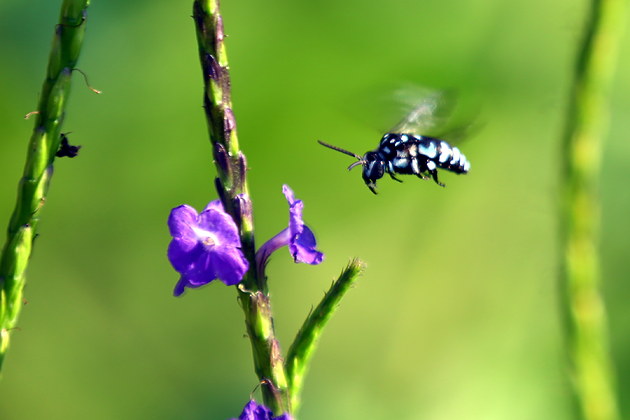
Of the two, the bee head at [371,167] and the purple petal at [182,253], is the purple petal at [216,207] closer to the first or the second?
the purple petal at [182,253]

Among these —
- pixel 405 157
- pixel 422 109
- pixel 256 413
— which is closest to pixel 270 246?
pixel 256 413

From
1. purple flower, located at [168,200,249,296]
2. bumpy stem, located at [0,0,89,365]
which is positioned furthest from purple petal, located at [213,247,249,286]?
bumpy stem, located at [0,0,89,365]

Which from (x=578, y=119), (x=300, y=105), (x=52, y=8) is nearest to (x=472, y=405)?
(x=300, y=105)

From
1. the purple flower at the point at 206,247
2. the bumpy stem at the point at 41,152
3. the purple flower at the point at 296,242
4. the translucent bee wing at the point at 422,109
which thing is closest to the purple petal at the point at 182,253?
the purple flower at the point at 206,247

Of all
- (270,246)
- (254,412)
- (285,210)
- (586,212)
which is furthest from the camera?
(285,210)

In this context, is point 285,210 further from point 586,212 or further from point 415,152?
point 586,212

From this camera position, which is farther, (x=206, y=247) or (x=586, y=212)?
(x=586, y=212)
